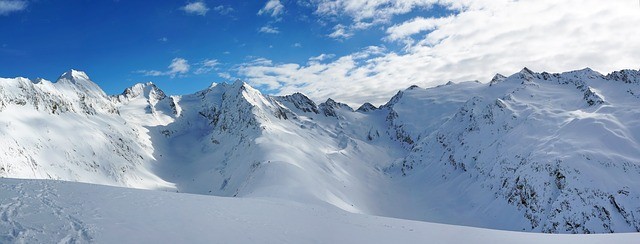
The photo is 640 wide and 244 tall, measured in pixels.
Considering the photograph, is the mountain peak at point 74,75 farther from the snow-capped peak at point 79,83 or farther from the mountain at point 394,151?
the mountain at point 394,151

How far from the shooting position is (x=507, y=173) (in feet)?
226

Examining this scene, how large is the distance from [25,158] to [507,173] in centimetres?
8796

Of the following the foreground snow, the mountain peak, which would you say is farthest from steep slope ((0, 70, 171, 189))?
the foreground snow

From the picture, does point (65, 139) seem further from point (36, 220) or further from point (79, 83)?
point (36, 220)

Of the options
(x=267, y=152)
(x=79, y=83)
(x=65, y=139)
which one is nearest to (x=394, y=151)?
(x=267, y=152)

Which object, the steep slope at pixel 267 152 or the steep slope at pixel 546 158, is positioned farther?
the steep slope at pixel 267 152

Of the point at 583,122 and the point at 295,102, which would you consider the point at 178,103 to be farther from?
the point at 583,122

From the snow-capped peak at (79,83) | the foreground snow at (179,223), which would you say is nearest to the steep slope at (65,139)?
the snow-capped peak at (79,83)

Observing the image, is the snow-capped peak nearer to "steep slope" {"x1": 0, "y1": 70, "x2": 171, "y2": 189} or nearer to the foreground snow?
"steep slope" {"x1": 0, "y1": 70, "x2": 171, "y2": 189}

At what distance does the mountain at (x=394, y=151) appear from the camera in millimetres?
56000

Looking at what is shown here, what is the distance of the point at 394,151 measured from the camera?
5664 inches

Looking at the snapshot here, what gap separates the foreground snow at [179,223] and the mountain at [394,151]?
30732 millimetres

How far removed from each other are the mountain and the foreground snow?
3073 centimetres

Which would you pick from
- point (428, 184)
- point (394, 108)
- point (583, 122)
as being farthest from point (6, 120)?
point (394, 108)
